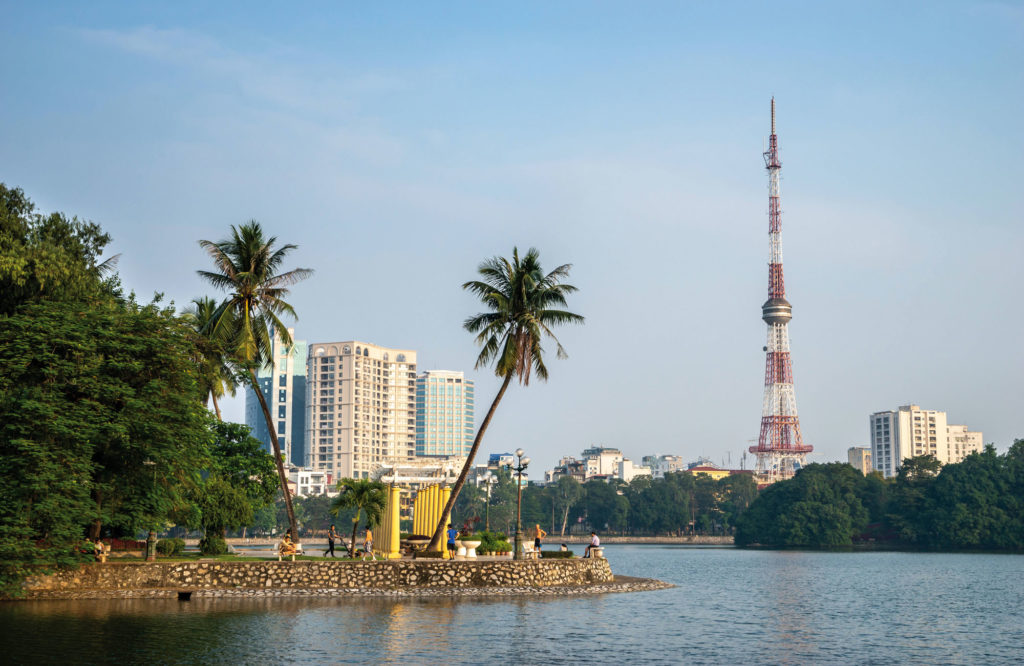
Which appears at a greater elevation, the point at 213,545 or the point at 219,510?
the point at 219,510

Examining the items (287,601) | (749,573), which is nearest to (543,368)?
(287,601)

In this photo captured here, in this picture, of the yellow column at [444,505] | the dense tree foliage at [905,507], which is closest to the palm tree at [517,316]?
the yellow column at [444,505]

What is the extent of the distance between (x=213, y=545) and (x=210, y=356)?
33.5 ft

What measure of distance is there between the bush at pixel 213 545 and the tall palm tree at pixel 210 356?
6.47m

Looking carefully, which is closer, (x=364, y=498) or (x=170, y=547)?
(x=364, y=498)

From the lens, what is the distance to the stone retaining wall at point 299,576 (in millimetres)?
43219

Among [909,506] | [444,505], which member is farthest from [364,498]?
[909,506]

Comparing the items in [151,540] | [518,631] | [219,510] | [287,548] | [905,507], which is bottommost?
[905,507]

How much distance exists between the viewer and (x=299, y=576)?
4678 cm

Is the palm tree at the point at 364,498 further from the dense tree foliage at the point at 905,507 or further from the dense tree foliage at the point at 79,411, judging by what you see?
the dense tree foliage at the point at 905,507

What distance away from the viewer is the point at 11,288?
155 feet

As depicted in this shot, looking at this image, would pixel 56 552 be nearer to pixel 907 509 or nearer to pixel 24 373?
pixel 24 373

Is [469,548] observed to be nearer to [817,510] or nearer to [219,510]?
[219,510]

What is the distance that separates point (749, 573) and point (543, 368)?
128 feet
